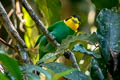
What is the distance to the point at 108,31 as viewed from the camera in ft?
4.84

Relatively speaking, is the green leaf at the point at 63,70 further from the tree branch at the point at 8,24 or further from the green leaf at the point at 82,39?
the tree branch at the point at 8,24

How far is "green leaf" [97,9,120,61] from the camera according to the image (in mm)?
1401

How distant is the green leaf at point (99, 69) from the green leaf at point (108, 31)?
72 mm

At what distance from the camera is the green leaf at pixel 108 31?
140 centimetres

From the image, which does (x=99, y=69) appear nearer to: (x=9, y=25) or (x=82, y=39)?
(x=82, y=39)

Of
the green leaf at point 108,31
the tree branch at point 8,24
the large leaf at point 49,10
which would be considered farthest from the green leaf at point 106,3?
the large leaf at point 49,10

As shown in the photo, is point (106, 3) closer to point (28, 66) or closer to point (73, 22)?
point (28, 66)

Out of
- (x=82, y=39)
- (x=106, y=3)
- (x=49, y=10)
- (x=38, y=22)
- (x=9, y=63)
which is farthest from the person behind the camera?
(x=49, y=10)

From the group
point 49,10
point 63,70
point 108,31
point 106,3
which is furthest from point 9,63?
point 49,10

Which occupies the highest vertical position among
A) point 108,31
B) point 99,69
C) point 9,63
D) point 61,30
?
point 61,30

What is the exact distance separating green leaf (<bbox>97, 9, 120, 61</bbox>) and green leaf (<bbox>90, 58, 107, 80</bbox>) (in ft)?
0.24

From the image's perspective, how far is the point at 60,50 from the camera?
159 centimetres

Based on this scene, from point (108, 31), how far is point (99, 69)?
191mm

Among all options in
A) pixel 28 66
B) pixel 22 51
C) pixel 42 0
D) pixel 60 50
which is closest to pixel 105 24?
pixel 60 50
